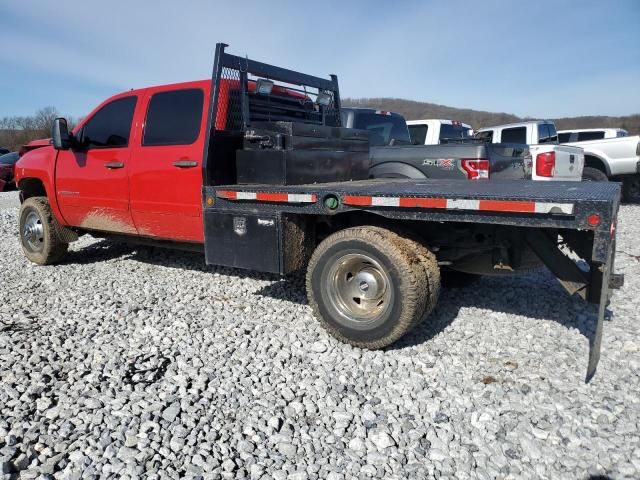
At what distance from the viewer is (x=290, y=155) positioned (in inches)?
168

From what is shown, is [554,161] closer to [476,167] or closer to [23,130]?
[476,167]

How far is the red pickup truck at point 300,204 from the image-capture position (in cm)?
324

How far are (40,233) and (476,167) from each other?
5354mm

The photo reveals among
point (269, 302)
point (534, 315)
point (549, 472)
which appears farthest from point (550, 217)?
point (269, 302)

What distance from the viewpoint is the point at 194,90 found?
479 cm

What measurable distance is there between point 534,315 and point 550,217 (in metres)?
1.72

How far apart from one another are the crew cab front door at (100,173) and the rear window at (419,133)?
232 inches

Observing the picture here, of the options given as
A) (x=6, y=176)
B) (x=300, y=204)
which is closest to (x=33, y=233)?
(x=300, y=204)

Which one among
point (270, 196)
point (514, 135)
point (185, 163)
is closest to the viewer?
point (270, 196)

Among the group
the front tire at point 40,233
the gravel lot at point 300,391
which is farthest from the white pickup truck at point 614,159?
the front tire at point 40,233

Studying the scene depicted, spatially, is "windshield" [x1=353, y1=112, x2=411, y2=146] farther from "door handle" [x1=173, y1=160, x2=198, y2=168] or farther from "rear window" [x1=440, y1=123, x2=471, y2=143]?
"door handle" [x1=173, y1=160, x2=198, y2=168]

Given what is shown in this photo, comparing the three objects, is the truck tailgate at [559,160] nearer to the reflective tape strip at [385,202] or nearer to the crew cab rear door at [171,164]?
the reflective tape strip at [385,202]

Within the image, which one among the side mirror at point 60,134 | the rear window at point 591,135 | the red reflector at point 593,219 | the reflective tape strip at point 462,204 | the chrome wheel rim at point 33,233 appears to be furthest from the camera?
the rear window at point 591,135

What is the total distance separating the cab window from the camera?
208 inches
